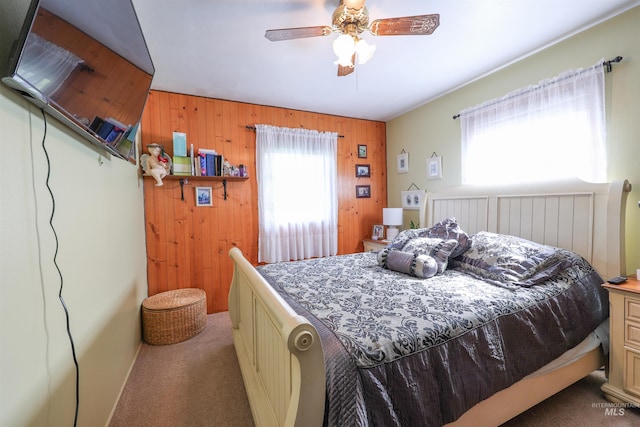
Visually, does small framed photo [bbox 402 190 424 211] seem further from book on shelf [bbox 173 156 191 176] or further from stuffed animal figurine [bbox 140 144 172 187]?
stuffed animal figurine [bbox 140 144 172 187]

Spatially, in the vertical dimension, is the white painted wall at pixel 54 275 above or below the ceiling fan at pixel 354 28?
below

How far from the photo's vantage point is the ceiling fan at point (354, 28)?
151cm

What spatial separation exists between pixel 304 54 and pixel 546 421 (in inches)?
117

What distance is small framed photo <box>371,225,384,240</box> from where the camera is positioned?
12.1 ft

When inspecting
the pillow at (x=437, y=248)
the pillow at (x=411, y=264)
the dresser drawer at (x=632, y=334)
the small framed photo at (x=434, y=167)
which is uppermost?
the small framed photo at (x=434, y=167)

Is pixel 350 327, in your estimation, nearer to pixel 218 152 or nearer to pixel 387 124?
pixel 218 152

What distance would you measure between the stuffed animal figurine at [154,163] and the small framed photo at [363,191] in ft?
8.11

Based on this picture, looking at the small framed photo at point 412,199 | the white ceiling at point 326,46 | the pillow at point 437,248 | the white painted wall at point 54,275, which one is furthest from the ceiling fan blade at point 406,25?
the small framed photo at point 412,199

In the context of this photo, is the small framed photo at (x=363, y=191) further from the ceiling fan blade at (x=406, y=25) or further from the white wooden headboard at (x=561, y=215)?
the ceiling fan blade at (x=406, y=25)

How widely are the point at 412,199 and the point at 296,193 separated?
1.59 meters

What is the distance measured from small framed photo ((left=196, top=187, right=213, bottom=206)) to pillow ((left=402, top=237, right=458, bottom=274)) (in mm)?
2209

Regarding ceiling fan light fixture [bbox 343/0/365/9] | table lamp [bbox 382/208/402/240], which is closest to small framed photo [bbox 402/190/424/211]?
table lamp [bbox 382/208/402/240]

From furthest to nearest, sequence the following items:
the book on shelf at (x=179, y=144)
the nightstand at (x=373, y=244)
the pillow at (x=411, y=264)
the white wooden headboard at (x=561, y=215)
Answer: the nightstand at (x=373, y=244) → the book on shelf at (x=179, y=144) → the pillow at (x=411, y=264) → the white wooden headboard at (x=561, y=215)

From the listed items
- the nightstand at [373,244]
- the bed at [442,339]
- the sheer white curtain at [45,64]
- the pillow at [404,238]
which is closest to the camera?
the sheer white curtain at [45,64]
